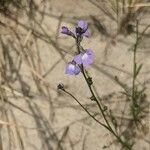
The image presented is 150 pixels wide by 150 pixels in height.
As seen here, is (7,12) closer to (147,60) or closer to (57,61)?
(57,61)

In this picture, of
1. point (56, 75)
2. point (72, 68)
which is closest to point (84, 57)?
point (72, 68)

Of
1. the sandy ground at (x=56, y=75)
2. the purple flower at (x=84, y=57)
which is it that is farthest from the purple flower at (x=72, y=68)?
the sandy ground at (x=56, y=75)

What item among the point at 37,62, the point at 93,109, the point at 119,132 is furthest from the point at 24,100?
the point at 119,132

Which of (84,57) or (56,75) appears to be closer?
(84,57)

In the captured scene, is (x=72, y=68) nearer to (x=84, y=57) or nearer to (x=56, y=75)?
(x=84, y=57)

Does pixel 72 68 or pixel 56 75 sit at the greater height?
pixel 72 68

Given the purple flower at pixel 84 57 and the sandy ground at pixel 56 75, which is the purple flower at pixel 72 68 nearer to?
the purple flower at pixel 84 57
